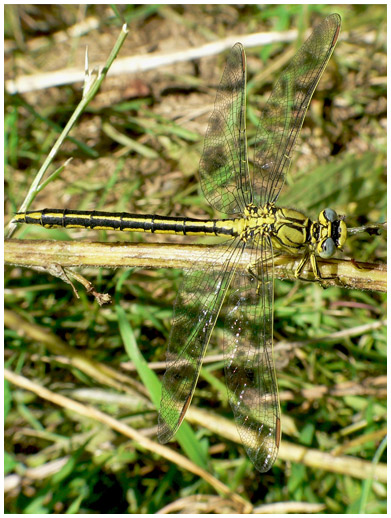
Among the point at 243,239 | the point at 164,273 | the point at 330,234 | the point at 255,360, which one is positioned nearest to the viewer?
the point at 255,360

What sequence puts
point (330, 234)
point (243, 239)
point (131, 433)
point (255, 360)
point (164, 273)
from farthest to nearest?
1. point (164, 273)
2. point (131, 433)
3. point (243, 239)
4. point (330, 234)
5. point (255, 360)

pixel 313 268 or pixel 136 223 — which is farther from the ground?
pixel 136 223

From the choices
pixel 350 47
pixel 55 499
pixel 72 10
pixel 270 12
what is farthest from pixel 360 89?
pixel 55 499

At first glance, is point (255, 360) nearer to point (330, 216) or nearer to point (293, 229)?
point (293, 229)

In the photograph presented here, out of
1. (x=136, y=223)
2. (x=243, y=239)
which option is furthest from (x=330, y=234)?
(x=136, y=223)

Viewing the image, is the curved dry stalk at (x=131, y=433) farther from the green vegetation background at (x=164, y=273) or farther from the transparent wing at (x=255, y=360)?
the transparent wing at (x=255, y=360)

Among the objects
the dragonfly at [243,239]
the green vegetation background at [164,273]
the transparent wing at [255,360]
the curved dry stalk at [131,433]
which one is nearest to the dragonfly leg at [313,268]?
the dragonfly at [243,239]
